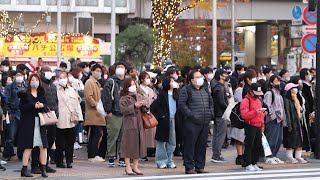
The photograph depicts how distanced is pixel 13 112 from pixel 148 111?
3.07 m

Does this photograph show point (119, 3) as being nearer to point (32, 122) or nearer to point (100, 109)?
point (100, 109)

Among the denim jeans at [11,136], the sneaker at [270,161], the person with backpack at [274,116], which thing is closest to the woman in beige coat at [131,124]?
the denim jeans at [11,136]

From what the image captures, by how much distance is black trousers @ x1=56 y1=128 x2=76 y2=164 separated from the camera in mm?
15156

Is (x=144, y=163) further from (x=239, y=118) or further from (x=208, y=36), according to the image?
(x=208, y=36)

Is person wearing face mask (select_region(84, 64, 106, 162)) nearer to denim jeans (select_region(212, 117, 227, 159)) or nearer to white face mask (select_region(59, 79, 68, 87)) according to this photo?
white face mask (select_region(59, 79, 68, 87))

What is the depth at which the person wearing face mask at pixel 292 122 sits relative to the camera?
16.5 meters

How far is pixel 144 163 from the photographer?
1658cm

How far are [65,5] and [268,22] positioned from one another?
52.6 feet

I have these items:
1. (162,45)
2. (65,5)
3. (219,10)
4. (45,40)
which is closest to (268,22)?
(219,10)

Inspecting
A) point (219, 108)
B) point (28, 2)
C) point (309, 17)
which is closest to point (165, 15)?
point (309, 17)

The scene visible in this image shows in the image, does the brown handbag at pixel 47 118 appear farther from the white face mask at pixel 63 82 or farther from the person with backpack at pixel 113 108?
the person with backpack at pixel 113 108

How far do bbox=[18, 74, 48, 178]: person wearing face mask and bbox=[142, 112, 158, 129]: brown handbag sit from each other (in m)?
1.90

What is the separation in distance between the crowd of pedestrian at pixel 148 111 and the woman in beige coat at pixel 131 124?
0.7 inches

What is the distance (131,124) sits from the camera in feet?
47.4
